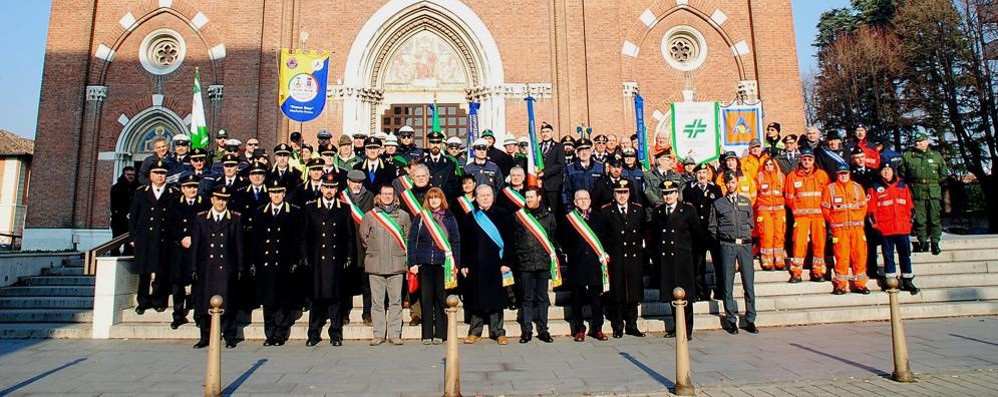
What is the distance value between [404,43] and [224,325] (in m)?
13.0

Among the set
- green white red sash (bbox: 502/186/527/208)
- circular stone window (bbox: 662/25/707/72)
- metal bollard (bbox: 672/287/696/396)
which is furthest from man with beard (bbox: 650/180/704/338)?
circular stone window (bbox: 662/25/707/72)

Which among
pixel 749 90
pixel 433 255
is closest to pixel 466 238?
pixel 433 255

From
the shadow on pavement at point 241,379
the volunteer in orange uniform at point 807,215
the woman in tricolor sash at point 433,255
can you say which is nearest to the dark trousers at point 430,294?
the woman in tricolor sash at point 433,255

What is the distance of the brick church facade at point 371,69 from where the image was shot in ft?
56.9

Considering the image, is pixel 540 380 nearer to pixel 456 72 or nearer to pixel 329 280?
pixel 329 280

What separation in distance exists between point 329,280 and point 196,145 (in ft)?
26.7

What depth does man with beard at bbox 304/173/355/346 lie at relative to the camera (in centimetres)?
751

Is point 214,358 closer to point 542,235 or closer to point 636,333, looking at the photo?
point 542,235

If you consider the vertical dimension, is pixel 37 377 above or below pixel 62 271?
below

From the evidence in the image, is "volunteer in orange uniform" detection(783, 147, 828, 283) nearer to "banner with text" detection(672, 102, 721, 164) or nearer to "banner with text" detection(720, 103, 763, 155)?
"banner with text" detection(672, 102, 721, 164)

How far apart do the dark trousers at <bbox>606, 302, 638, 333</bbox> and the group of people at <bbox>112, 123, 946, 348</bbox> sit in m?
0.02

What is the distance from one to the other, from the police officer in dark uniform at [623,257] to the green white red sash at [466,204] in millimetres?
1848

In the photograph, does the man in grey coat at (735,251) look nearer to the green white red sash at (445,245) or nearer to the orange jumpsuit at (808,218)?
the orange jumpsuit at (808,218)

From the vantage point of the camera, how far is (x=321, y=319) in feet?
25.6
